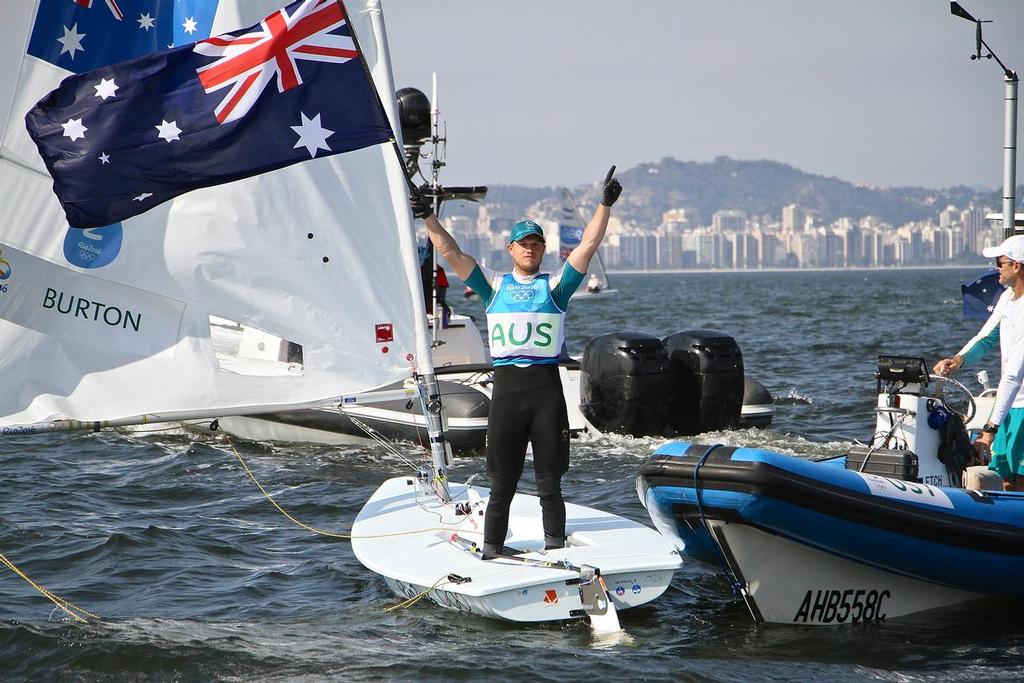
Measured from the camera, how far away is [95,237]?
23.0ft

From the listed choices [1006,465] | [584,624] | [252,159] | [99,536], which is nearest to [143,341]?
[252,159]

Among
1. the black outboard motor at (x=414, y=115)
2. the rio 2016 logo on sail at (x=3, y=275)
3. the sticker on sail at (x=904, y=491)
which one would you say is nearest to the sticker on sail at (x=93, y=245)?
the rio 2016 logo on sail at (x=3, y=275)

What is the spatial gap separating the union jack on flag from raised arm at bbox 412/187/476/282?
128cm

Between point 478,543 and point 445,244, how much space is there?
1.92 m

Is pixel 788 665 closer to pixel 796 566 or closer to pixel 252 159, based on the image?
pixel 796 566

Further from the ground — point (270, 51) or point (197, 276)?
point (270, 51)

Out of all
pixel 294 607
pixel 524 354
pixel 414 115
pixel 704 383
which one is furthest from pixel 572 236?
pixel 524 354

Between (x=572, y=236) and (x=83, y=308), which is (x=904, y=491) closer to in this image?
(x=83, y=308)

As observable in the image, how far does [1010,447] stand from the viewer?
7.10m

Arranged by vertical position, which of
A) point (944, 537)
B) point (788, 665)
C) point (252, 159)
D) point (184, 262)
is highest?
point (252, 159)

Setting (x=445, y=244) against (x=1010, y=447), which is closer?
(x=445, y=244)

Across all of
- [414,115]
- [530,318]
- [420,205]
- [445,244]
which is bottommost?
[530,318]

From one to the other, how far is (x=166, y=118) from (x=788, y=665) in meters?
4.64

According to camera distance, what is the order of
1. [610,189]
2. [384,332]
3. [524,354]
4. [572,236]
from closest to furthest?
[610,189]
[524,354]
[384,332]
[572,236]
